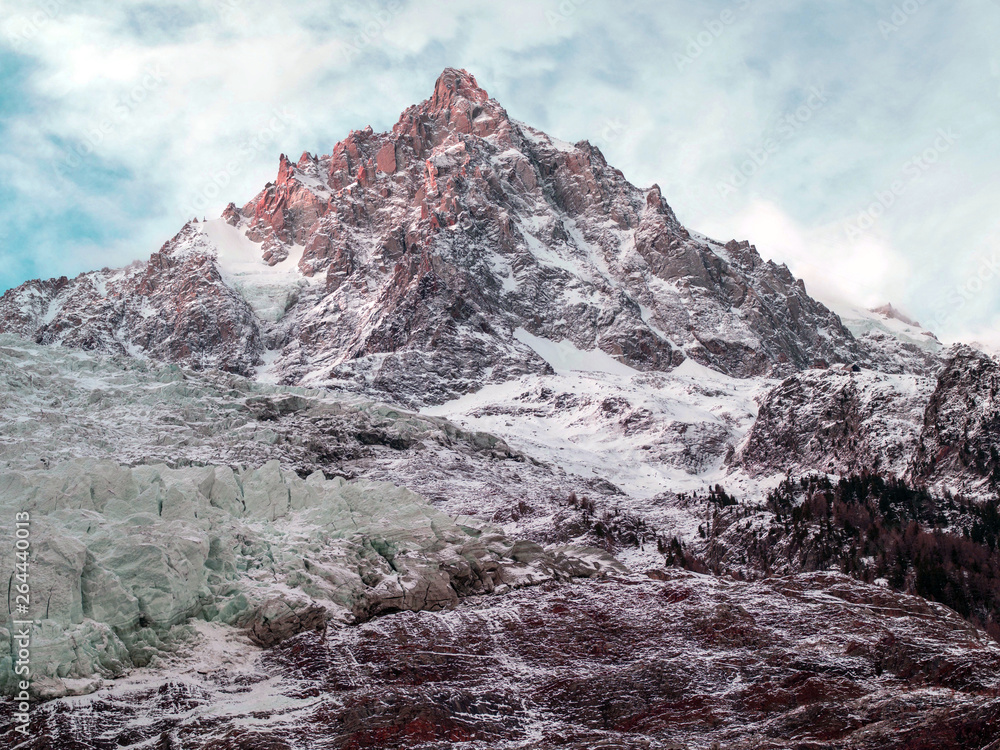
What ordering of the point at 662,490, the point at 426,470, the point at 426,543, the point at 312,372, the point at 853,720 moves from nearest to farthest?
the point at 853,720
the point at 426,543
the point at 426,470
the point at 662,490
the point at 312,372

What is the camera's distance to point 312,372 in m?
197

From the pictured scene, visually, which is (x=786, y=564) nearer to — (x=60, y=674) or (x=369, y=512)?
(x=369, y=512)

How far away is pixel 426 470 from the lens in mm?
103125

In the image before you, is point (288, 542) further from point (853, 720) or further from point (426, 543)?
point (853, 720)

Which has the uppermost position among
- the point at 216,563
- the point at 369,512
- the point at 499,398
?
the point at 499,398

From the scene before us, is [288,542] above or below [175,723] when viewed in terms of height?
above

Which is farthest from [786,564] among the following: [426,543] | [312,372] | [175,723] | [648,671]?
[312,372]

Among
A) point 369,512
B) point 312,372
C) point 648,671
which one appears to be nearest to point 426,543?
point 369,512

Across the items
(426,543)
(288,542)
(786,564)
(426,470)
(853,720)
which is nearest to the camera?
(853,720)

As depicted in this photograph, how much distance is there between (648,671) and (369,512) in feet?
81.3

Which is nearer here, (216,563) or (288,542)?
(216,563)

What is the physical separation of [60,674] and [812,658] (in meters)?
30.1

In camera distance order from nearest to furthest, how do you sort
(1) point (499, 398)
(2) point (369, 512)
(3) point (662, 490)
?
(2) point (369, 512) → (3) point (662, 490) → (1) point (499, 398)

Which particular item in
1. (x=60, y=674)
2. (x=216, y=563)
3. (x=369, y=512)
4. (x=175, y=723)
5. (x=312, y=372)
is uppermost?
(x=312, y=372)
